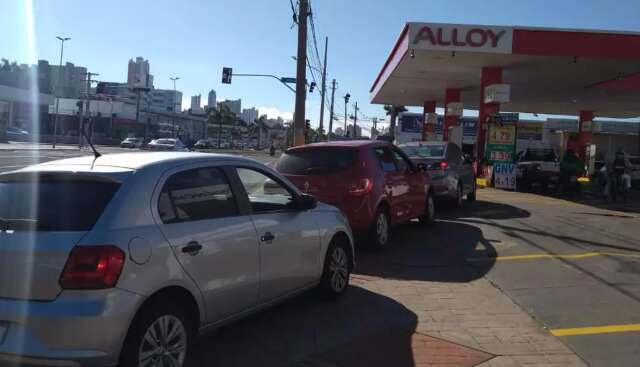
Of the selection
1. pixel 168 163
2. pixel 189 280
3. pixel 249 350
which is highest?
pixel 168 163

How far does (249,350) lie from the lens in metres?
4.98

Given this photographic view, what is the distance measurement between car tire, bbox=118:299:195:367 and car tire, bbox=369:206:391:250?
4926 mm

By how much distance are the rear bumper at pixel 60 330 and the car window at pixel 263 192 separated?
71.5 inches

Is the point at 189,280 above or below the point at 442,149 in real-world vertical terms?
below

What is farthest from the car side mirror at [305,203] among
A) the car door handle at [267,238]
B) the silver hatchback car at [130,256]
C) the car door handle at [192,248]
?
the car door handle at [192,248]

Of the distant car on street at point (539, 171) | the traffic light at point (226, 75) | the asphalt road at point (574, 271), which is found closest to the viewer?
the asphalt road at point (574, 271)

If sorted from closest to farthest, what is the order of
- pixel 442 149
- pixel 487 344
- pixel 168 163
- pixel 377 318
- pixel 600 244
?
1. pixel 168 163
2. pixel 487 344
3. pixel 377 318
4. pixel 600 244
5. pixel 442 149

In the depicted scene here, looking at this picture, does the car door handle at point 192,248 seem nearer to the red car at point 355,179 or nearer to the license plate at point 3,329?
the license plate at point 3,329

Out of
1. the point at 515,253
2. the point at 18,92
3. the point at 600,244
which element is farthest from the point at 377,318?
the point at 18,92

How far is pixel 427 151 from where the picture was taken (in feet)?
48.4

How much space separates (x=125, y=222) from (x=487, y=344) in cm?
320

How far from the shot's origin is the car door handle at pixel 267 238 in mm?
5020

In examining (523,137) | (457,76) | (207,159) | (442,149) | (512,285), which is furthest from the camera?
(523,137)

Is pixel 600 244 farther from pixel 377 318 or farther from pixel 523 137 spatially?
pixel 523 137
